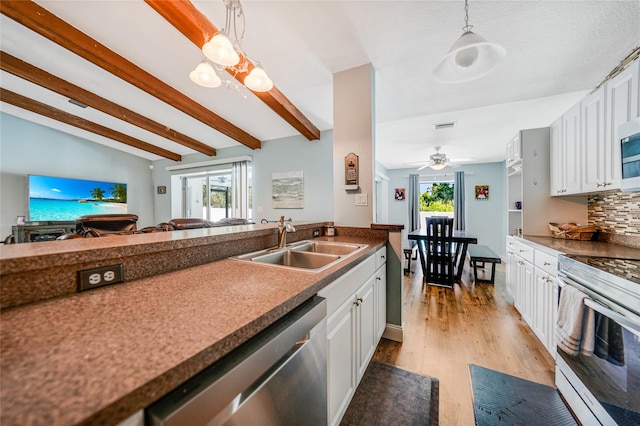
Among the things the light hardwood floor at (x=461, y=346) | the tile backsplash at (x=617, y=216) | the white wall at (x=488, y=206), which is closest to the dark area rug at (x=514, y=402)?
the light hardwood floor at (x=461, y=346)

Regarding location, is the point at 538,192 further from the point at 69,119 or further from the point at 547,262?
the point at 69,119

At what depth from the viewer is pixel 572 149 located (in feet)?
6.75

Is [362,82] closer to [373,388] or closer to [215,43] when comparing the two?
[215,43]

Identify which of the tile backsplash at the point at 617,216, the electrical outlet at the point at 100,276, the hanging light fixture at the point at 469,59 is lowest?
the electrical outlet at the point at 100,276

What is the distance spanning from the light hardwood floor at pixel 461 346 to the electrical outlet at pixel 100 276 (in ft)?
6.03

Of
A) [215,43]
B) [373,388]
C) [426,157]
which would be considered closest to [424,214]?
[426,157]

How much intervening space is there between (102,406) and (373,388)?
5.48 ft

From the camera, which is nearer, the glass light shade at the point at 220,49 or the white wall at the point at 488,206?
the glass light shade at the point at 220,49

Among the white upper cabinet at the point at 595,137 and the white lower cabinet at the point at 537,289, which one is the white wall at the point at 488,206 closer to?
the white lower cabinet at the point at 537,289

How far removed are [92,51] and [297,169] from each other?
9.24ft

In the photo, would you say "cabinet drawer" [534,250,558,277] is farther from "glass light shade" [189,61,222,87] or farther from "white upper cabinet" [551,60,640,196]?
"glass light shade" [189,61,222,87]

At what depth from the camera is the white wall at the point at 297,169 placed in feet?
12.9

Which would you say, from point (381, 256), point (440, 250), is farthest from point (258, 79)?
point (440, 250)

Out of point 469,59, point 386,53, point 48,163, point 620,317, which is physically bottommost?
point 620,317
